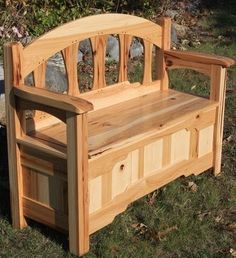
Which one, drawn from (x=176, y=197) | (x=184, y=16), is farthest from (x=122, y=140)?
(x=184, y=16)

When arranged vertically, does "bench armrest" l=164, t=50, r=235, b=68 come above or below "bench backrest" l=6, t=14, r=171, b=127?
below

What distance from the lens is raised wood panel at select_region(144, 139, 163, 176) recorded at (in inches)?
149

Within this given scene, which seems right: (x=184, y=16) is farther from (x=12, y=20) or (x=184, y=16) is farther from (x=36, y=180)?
(x=36, y=180)

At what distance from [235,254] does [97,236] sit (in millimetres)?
806

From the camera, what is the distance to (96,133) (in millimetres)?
3701

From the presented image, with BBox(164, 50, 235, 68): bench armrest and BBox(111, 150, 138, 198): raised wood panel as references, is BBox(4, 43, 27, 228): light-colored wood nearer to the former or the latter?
BBox(111, 150, 138, 198): raised wood panel

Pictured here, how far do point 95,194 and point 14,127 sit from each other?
1.93 feet

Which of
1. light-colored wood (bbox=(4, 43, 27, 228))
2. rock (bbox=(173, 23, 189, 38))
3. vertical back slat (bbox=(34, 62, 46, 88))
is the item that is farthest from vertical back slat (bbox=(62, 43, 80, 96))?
rock (bbox=(173, 23, 189, 38))

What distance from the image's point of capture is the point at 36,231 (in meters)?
3.68

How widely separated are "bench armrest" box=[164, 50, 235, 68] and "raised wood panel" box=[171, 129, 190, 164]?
0.56m

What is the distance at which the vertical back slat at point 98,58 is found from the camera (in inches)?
156

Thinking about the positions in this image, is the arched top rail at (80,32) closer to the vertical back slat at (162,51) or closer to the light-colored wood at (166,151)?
the vertical back slat at (162,51)

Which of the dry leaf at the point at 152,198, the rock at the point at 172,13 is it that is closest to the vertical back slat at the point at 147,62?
the dry leaf at the point at 152,198

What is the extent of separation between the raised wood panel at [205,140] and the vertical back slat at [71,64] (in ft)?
3.26
